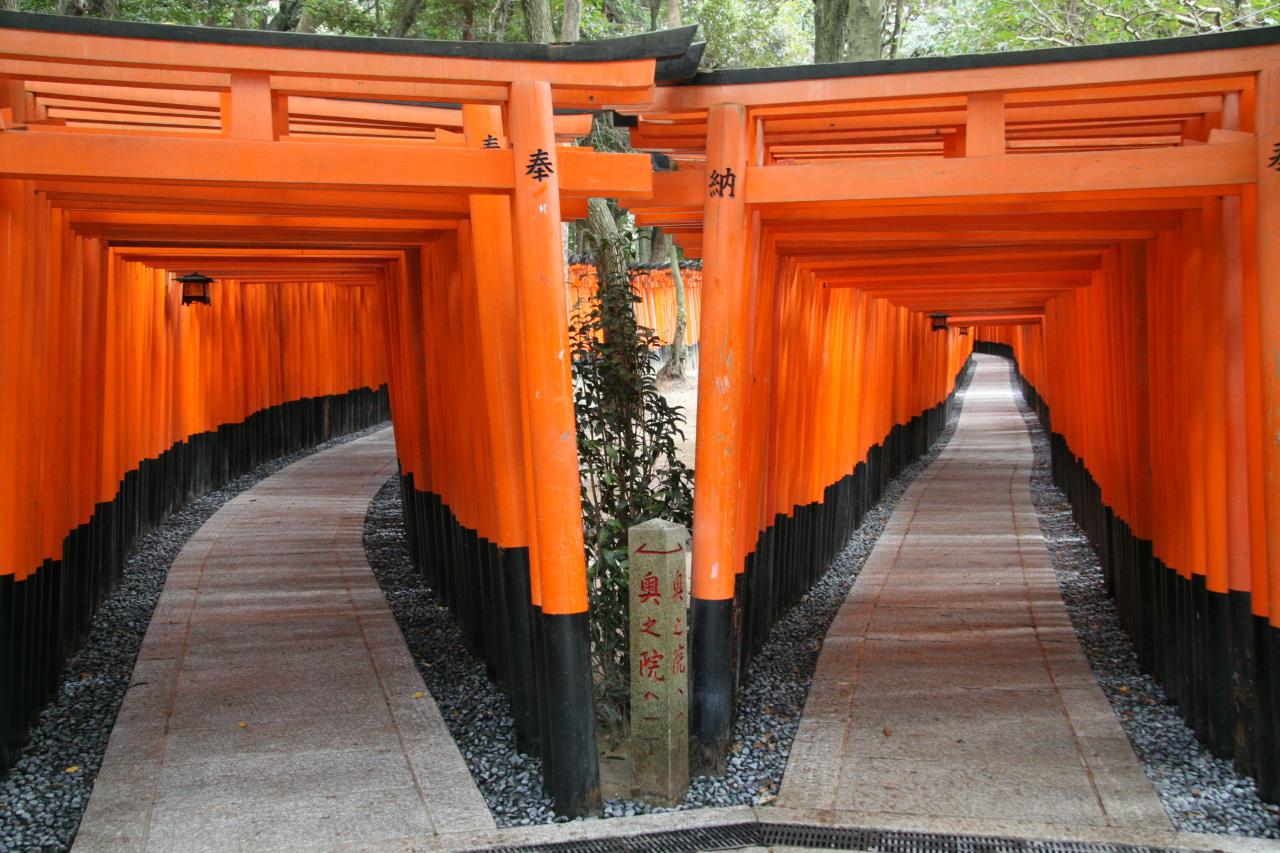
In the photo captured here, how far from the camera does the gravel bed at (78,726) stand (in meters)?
5.09

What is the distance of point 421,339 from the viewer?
9.70 metres

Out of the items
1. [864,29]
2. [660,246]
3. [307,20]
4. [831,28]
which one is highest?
[307,20]

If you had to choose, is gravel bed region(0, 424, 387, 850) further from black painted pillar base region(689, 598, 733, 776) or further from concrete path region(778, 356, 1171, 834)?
concrete path region(778, 356, 1171, 834)

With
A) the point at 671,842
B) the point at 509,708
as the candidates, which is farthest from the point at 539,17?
the point at 671,842

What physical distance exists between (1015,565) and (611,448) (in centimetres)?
587

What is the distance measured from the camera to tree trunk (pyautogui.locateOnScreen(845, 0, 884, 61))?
10.6 m

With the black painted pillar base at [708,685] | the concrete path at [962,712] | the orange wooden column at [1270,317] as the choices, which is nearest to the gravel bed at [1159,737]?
the concrete path at [962,712]

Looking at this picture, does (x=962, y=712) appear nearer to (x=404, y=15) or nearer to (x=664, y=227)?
(x=664, y=227)

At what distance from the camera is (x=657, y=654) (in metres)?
5.16

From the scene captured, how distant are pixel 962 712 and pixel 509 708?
2409 mm

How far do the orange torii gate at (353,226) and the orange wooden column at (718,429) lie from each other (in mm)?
386

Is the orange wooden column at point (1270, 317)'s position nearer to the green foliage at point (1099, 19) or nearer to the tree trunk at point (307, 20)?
the green foliage at point (1099, 19)

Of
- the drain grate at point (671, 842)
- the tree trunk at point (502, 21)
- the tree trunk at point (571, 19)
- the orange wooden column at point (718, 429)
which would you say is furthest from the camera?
the tree trunk at point (502, 21)

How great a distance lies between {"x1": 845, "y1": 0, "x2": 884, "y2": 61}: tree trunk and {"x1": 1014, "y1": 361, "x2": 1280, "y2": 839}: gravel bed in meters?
4.78
